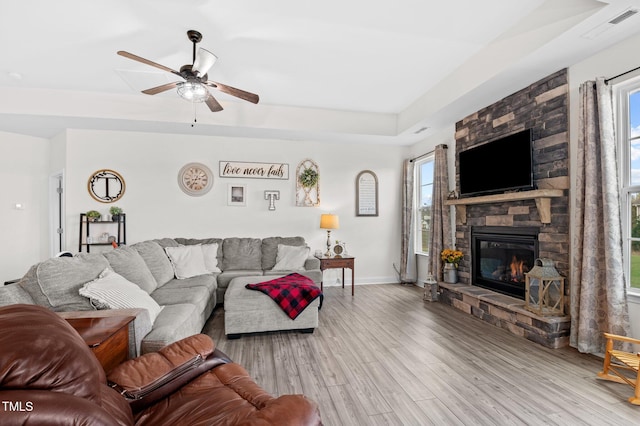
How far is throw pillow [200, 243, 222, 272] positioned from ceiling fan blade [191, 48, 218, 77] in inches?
102

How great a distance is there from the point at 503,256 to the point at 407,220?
200cm

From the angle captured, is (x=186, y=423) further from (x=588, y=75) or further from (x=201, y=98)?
(x=588, y=75)

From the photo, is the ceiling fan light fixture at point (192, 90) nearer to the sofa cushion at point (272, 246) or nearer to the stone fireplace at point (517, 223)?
the sofa cushion at point (272, 246)

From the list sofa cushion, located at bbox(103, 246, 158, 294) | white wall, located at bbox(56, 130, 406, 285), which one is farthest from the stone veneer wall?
sofa cushion, located at bbox(103, 246, 158, 294)

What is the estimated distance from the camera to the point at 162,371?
143cm

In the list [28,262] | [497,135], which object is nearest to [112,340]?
[497,135]

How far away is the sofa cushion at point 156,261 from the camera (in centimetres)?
356

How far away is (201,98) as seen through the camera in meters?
3.14

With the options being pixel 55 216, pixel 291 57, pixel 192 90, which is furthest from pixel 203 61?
pixel 55 216

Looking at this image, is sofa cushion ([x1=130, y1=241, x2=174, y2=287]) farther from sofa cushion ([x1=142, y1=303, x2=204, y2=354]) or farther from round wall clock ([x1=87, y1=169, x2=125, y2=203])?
round wall clock ([x1=87, y1=169, x2=125, y2=203])

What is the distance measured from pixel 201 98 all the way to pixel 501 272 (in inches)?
158

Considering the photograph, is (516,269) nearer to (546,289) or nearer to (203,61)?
(546,289)

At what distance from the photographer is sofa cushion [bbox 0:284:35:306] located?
5.86 feet

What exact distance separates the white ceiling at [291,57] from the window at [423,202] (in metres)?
0.76
